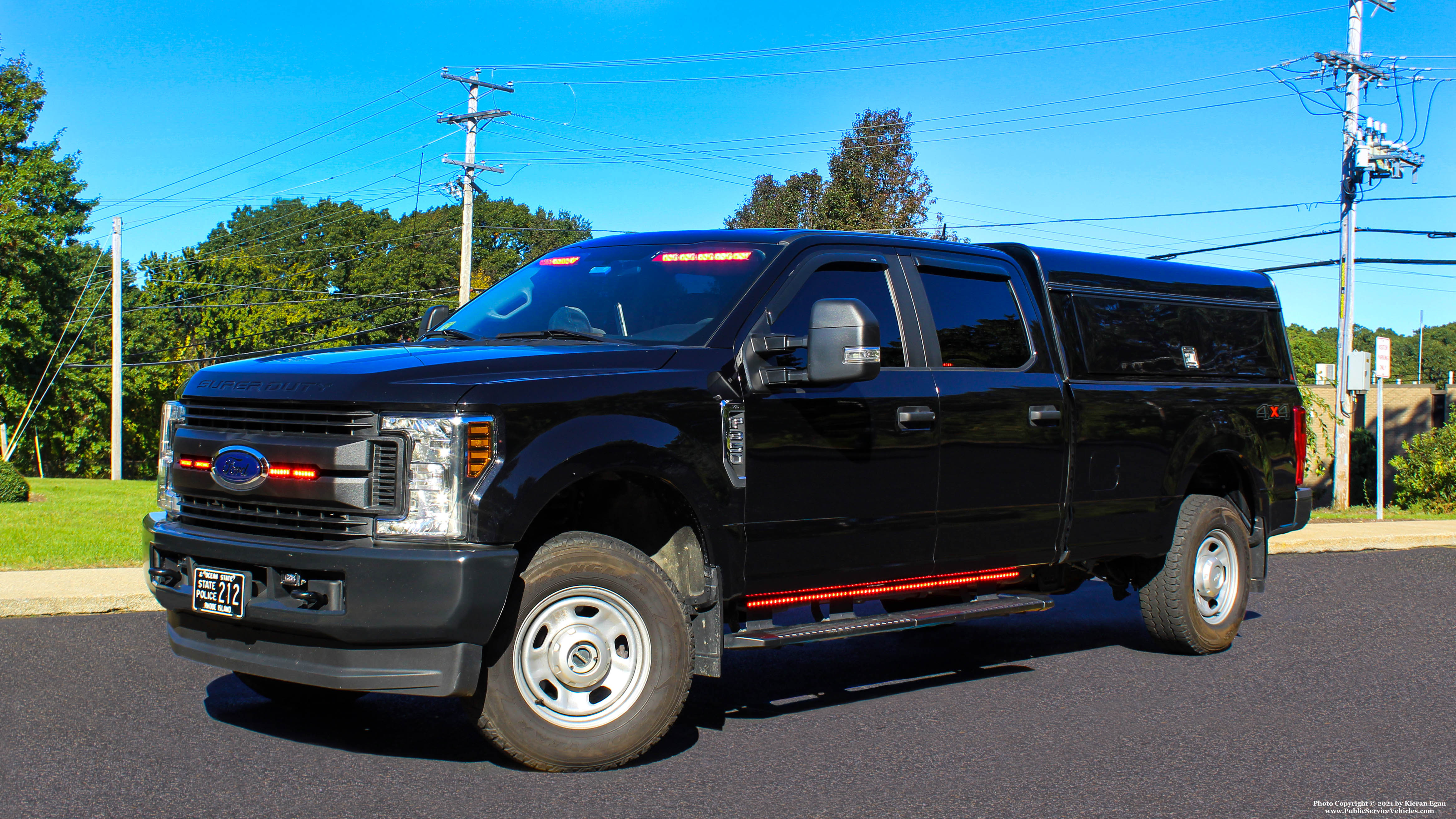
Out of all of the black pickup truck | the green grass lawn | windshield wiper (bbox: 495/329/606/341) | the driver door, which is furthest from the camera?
the green grass lawn

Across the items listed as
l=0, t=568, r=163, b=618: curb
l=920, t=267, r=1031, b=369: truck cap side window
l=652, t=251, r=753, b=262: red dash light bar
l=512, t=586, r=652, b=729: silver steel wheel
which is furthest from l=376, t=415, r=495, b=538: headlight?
l=0, t=568, r=163, b=618: curb

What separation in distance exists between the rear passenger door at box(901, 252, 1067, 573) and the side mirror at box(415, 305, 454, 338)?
96.0 inches

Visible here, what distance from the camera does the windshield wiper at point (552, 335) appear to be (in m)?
5.60

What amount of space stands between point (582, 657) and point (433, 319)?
2626mm

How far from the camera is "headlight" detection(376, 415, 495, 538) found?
449 cm

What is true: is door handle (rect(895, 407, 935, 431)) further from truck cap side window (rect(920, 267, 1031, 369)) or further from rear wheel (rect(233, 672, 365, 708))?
rear wheel (rect(233, 672, 365, 708))

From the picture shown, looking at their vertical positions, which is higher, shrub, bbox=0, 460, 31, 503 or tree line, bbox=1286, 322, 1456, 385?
tree line, bbox=1286, 322, 1456, 385

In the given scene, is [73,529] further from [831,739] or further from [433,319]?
[831,739]

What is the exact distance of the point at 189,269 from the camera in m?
74.7

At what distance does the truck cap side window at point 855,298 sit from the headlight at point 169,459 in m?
2.52

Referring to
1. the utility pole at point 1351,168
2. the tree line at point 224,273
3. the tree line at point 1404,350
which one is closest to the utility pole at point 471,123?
the tree line at point 224,273

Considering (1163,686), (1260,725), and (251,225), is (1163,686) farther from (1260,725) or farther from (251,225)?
(251,225)

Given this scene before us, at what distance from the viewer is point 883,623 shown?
18.7ft

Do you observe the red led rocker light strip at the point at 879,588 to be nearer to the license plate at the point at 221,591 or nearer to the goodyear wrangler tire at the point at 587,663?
the goodyear wrangler tire at the point at 587,663
